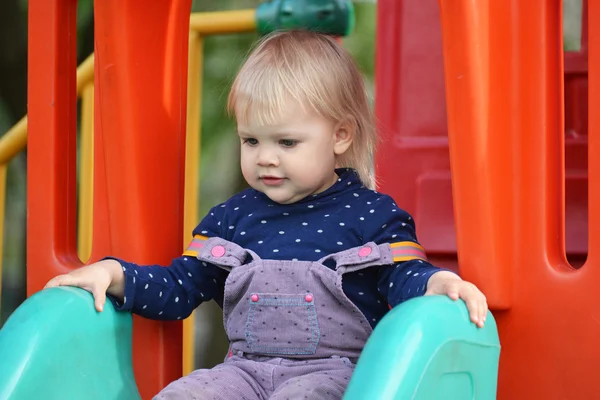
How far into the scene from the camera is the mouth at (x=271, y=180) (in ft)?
4.73

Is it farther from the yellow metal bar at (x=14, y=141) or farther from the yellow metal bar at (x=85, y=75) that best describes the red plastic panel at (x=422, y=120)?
the yellow metal bar at (x=14, y=141)

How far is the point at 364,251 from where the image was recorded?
4.53 feet

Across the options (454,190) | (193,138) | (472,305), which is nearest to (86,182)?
(193,138)

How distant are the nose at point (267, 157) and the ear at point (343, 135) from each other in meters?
0.13

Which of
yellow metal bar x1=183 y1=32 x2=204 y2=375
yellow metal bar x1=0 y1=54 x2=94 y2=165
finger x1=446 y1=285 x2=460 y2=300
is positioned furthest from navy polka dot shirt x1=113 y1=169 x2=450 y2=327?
yellow metal bar x1=0 y1=54 x2=94 y2=165

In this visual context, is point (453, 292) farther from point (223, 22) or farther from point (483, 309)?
point (223, 22)

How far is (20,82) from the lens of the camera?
2.54 meters

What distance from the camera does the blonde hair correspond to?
4.66ft

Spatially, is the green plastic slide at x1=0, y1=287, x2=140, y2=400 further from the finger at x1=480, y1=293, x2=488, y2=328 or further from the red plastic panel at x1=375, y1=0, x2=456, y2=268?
the red plastic panel at x1=375, y1=0, x2=456, y2=268

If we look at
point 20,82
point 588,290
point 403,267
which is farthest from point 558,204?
point 20,82

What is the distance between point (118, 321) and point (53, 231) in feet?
1.26

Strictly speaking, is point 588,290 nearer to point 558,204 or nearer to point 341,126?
point 558,204

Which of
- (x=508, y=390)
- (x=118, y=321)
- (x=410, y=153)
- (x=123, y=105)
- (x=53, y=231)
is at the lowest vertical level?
(x=508, y=390)

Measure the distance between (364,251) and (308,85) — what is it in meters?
0.28
